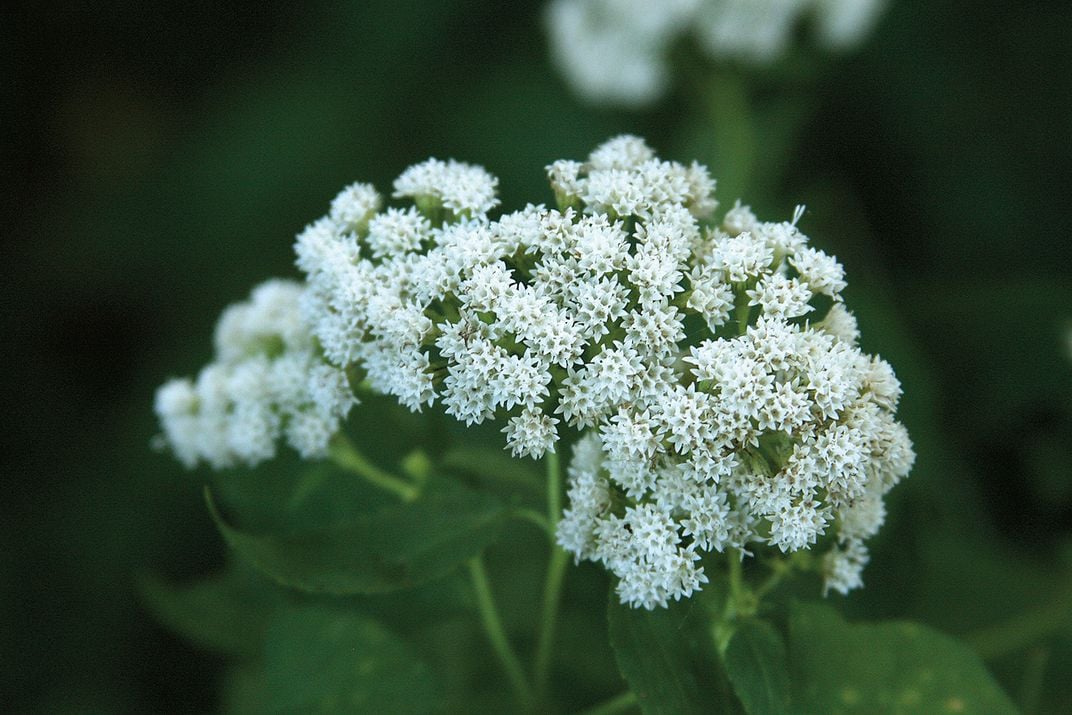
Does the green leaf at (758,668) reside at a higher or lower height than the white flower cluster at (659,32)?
lower

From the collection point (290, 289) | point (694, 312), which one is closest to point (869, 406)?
point (694, 312)

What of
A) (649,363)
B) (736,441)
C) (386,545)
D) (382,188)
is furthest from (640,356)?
(382,188)

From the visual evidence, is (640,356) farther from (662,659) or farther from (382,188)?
(382,188)

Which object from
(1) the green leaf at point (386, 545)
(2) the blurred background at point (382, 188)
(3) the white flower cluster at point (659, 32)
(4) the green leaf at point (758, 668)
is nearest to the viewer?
(4) the green leaf at point (758, 668)

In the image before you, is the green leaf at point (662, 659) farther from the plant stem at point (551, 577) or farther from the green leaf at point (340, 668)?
the green leaf at point (340, 668)

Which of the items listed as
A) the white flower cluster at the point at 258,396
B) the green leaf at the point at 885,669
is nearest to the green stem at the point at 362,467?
the white flower cluster at the point at 258,396

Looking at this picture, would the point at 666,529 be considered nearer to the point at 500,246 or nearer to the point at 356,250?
the point at 500,246
